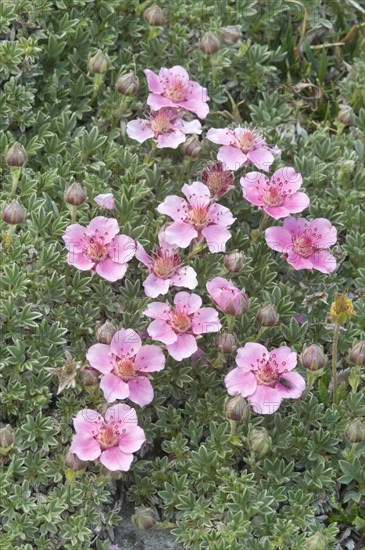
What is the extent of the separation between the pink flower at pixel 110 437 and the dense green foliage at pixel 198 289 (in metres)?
0.15

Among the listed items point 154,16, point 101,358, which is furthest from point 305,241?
point 154,16

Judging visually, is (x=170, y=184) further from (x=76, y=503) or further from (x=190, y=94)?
(x=76, y=503)

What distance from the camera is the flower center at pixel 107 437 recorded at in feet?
11.0

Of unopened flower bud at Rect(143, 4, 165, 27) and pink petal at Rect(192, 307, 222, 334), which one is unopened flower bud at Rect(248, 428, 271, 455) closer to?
pink petal at Rect(192, 307, 222, 334)

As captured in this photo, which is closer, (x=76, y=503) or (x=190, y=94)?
(x=76, y=503)

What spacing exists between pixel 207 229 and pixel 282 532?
120 cm

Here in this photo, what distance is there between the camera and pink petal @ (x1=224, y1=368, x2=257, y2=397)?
3516 millimetres

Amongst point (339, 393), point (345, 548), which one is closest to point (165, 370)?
point (339, 393)

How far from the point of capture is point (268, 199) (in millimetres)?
4004

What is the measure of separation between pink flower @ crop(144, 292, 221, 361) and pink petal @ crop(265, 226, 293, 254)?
43cm

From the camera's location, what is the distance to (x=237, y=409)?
3.41 meters

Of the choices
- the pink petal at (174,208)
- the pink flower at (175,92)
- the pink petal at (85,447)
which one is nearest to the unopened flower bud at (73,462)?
Result: the pink petal at (85,447)

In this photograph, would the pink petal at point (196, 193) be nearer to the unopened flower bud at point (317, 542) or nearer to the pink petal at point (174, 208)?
the pink petal at point (174, 208)

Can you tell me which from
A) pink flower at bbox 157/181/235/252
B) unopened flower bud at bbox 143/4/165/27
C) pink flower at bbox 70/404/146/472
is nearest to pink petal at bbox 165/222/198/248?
pink flower at bbox 157/181/235/252
